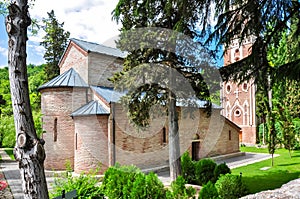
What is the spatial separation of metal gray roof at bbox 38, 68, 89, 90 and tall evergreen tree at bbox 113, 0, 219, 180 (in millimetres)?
5762

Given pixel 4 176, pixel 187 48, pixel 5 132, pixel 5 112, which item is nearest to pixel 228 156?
pixel 187 48

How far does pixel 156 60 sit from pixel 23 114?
576 cm

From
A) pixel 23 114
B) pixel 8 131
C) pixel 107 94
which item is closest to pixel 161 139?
pixel 107 94

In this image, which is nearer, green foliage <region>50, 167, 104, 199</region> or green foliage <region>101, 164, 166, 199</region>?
green foliage <region>50, 167, 104, 199</region>

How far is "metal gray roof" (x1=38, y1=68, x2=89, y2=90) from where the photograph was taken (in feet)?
45.4

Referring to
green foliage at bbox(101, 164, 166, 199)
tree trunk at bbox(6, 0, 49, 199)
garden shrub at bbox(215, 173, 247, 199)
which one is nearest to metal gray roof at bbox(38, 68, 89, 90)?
green foliage at bbox(101, 164, 166, 199)

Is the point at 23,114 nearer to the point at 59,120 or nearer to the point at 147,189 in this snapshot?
the point at 147,189

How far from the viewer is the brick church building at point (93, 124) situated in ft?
41.2

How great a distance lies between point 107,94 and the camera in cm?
1412

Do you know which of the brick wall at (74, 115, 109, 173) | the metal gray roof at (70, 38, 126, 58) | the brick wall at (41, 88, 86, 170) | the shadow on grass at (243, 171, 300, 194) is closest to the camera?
the shadow on grass at (243, 171, 300, 194)

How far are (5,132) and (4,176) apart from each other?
4686 mm

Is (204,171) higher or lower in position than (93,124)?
lower

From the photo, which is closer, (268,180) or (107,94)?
(268,180)

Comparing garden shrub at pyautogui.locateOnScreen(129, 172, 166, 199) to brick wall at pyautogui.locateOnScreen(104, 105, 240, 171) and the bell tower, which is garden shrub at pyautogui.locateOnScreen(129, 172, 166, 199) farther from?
the bell tower
